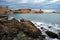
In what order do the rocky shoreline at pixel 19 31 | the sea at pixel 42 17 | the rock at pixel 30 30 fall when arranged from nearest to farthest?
the rocky shoreline at pixel 19 31 → the rock at pixel 30 30 → the sea at pixel 42 17

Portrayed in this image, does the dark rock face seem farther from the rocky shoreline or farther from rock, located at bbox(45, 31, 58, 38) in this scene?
rock, located at bbox(45, 31, 58, 38)

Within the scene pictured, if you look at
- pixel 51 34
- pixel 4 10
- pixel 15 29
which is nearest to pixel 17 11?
pixel 4 10

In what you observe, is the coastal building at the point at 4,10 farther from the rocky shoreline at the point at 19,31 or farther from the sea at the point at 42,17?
the rocky shoreline at the point at 19,31

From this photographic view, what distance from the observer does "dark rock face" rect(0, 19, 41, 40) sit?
13.4ft

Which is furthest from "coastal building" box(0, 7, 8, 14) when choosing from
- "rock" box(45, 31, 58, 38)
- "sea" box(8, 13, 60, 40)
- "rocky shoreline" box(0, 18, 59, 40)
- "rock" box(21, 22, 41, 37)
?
"rock" box(45, 31, 58, 38)

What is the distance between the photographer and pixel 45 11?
4637 mm

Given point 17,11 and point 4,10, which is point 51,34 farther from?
point 4,10

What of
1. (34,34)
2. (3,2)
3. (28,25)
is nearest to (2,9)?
(3,2)

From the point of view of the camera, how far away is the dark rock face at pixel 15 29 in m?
4.10

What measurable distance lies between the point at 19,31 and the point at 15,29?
14cm

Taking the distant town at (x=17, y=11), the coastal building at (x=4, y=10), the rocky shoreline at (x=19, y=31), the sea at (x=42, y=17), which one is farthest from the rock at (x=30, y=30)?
the coastal building at (x=4, y=10)

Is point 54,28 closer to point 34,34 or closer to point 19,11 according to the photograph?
point 34,34

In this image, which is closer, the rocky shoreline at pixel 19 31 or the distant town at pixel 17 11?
the rocky shoreline at pixel 19 31

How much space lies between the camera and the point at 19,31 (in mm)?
4324
